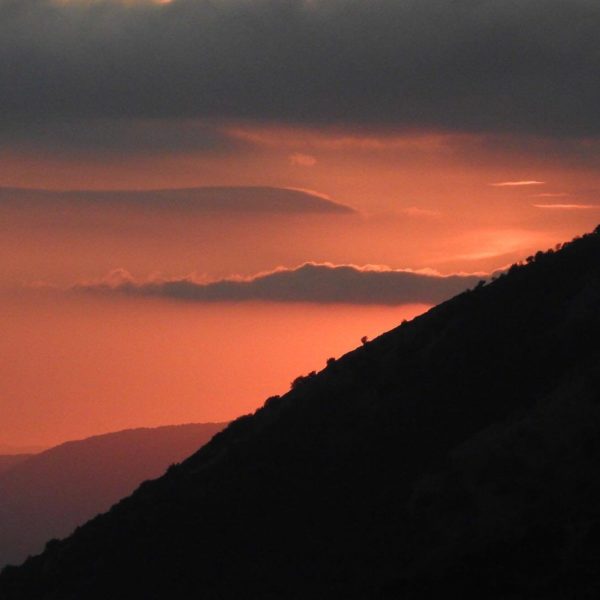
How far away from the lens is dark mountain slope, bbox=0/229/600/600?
56.5 m

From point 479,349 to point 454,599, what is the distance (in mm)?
24400

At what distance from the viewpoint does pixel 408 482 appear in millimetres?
65750

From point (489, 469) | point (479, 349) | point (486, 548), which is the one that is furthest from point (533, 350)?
point (486, 548)

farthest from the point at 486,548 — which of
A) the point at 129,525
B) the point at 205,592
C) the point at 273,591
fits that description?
the point at 129,525

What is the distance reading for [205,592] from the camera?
6675 cm

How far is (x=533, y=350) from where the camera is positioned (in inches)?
2776

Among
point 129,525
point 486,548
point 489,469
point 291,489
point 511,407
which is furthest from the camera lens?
point 129,525

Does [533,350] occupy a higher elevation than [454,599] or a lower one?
higher

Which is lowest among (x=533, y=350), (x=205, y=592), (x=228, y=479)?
(x=205, y=592)

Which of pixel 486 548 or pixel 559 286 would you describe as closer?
pixel 486 548

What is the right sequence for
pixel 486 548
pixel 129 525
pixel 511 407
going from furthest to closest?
pixel 129 525, pixel 511 407, pixel 486 548

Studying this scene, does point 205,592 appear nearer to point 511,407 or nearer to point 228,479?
point 228,479

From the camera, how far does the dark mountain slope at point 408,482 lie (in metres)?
56.5

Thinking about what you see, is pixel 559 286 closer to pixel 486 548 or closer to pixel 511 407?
pixel 511 407
